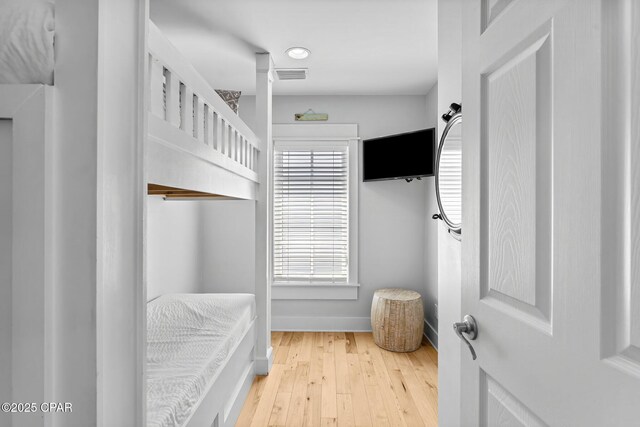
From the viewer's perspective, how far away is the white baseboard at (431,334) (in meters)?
3.32

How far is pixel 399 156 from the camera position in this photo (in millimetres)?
3389

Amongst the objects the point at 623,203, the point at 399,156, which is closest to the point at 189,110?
the point at 623,203

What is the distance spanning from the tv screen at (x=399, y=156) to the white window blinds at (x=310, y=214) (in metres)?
0.28

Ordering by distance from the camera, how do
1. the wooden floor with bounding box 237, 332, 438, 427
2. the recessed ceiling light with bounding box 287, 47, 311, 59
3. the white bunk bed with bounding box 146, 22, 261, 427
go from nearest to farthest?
the white bunk bed with bounding box 146, 22, 261, 427 → the wooden floor with bounding box 237, 332, 438, 427 → the recessed ceiling light with bounding box 287, 47, 311, 59

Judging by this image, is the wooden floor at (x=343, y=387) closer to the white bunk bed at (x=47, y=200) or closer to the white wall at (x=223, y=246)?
the white wall at (x=223, y=246)

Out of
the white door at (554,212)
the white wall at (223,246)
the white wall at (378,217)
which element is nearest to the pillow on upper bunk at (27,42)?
the white door at (554,212)

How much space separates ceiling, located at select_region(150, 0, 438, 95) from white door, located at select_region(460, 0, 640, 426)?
4.63 ft

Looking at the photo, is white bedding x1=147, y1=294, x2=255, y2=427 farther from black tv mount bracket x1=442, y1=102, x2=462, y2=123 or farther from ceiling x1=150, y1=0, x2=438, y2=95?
ceiling x1=150, y1=0, x2=438, y2=95

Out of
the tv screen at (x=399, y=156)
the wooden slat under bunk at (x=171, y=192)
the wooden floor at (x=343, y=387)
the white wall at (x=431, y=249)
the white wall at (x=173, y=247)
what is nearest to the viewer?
the wooden slat under bunk at (x=171, y=192)

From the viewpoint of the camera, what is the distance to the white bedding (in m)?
1.28

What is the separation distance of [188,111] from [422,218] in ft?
9.58

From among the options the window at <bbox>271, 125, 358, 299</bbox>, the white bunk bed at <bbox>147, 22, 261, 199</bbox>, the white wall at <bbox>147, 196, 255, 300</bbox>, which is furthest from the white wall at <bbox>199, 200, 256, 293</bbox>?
the white bunk bed at <bbox>147, 22, 261, 199</bbox>

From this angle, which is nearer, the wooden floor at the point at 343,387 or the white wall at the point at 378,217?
the wooden floor at the point at 343,387

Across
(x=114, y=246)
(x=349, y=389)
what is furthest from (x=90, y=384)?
(x=349, y=389)
